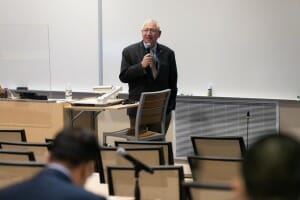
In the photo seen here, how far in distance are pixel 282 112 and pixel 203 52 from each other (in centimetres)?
118

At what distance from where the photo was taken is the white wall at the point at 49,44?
6.77 meters

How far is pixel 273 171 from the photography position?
1259mm

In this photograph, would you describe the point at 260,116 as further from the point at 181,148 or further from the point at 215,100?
the point at 181,148

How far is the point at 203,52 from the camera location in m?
6.64

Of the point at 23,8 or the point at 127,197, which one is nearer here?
the point at 127,197

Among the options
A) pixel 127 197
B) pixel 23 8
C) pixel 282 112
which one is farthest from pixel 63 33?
pixel 127 197

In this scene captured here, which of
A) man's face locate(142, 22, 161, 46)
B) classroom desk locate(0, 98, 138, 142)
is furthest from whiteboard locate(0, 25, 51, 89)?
man's face locate(142, 22, 161, 46)

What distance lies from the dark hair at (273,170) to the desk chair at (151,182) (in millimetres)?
1511

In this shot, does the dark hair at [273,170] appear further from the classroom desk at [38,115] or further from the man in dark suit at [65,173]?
the classroom desk at [38,115]

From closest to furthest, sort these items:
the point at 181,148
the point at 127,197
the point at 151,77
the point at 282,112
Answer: the point at 127,197
the point at 151,77
the point at 282,112
the point at 181,148

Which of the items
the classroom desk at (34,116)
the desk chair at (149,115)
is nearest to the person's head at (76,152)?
the desk chair at (149,115)

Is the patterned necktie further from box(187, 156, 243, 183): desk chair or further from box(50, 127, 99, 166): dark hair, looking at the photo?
box(50, 127, 99, 166): dark hair

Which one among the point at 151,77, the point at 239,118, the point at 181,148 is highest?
the point at 151,77

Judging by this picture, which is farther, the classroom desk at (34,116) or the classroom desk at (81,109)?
the classroom desk at (34,116)
